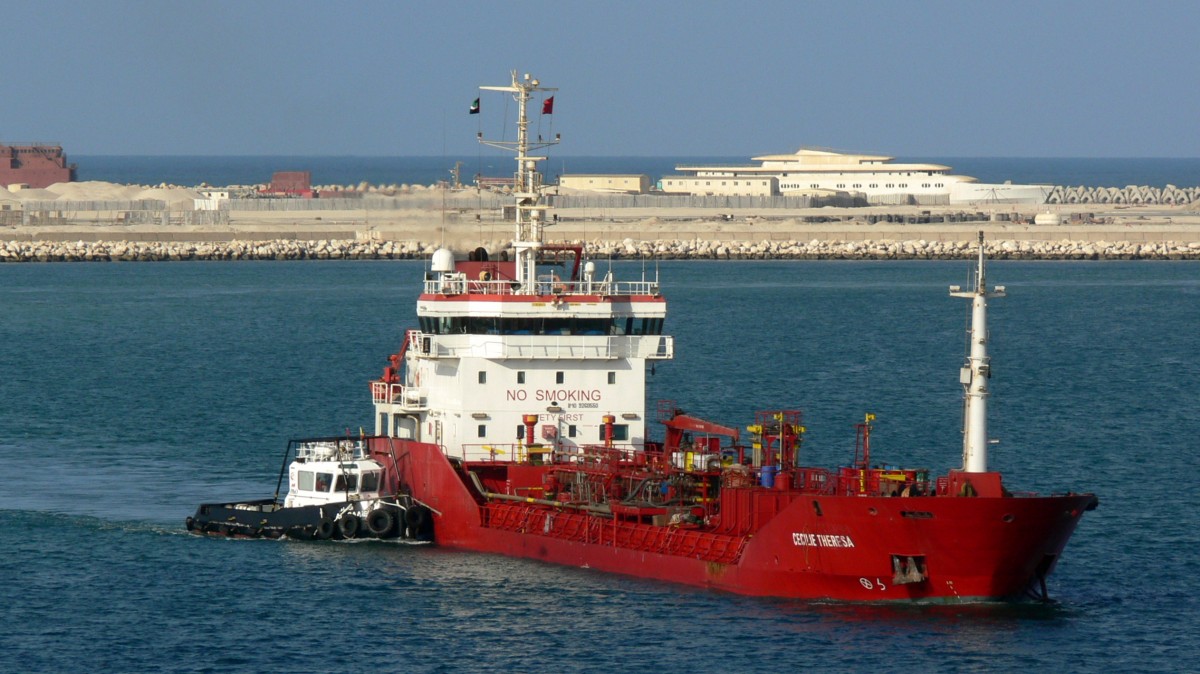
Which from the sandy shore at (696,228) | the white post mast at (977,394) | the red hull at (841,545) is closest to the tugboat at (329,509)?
the red hull at (841,545)

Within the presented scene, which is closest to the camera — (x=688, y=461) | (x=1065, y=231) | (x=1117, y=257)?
(x=688, y=461)

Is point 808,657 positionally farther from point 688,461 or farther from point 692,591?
point 688,461

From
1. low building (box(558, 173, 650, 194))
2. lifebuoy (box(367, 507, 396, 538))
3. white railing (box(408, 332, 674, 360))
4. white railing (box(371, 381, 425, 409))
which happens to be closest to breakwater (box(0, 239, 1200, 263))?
low building (box(558, 173, 650, 194))

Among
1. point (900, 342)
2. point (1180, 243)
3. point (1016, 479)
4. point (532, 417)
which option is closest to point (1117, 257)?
point (1180, 243)

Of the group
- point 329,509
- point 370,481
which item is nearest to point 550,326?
point 370,481

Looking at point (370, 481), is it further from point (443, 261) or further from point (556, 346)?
point (556, 346)

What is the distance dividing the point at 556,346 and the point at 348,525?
5254 millimetres

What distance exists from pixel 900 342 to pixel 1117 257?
2378 inches

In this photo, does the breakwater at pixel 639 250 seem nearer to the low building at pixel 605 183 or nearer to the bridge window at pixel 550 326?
the low building at pixel 605 183

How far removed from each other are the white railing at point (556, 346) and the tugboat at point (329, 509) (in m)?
2.90

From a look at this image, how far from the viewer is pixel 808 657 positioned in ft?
97.8

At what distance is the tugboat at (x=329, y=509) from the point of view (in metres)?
38.8

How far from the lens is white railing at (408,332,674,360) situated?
38.5m

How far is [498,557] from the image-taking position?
3719 centimetres
